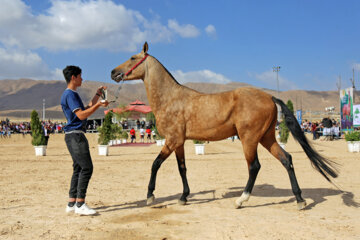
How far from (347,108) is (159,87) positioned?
29.2 meters

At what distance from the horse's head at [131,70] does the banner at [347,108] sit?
93.8 feet

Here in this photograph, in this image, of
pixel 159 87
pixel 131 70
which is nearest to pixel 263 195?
pixel 159 87

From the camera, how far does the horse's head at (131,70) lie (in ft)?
20.4

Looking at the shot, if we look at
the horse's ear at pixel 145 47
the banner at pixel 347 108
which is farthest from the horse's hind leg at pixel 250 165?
the banner at pixel 347 108

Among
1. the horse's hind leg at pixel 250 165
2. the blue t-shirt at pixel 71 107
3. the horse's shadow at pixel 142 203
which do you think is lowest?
the horse's shadow at pixel 142 203

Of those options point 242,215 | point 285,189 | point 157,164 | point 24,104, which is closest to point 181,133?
point 157,164

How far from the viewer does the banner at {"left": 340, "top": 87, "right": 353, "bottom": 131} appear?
1171 inches

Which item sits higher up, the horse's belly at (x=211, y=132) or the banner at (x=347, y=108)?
the banner at (x=347, y=108)

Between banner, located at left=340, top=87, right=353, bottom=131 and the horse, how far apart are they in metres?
27.5

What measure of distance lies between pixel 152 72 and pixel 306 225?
151 inches

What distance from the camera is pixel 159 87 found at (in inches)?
242

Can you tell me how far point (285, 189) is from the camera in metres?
7.29

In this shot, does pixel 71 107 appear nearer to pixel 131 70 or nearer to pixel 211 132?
pixel 131 70

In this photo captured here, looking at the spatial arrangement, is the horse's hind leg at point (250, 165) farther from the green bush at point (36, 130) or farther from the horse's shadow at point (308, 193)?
the green bush at point (36, 130)
